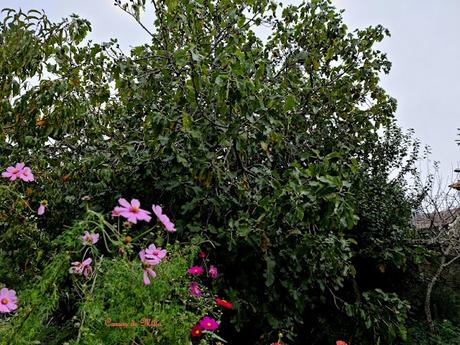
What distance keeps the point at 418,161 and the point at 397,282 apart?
1.40 m

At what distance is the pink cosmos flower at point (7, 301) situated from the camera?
1.15 m

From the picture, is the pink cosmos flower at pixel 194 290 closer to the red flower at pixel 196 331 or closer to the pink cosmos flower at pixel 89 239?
the red flower at pixel 196 331

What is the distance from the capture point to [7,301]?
1.17 meters

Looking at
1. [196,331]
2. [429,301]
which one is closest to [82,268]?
[196,331]

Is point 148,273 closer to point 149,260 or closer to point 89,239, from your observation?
point 149,260

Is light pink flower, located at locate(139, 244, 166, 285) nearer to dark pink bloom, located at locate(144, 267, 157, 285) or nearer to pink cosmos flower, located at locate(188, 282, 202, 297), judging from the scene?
dark pink bloom, located at locate(144, 267, 157, 285)

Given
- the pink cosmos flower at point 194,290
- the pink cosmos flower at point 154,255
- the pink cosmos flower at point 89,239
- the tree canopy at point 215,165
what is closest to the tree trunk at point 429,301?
the tree canopy at point 215,165

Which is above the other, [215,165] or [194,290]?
[215,165]

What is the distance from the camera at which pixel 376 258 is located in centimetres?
367

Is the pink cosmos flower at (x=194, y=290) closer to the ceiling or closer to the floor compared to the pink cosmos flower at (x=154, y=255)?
closer to the floor

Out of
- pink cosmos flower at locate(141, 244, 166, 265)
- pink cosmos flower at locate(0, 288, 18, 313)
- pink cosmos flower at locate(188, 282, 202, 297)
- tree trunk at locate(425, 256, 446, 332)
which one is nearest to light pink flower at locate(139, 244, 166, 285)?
pink cosmos flower at locate(141, 244, 166, 265)

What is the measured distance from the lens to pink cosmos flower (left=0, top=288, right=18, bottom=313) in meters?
1.15

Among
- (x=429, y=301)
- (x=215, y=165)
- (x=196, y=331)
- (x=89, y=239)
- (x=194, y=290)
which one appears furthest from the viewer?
(x=429, y=301)

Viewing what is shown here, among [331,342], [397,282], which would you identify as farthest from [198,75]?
[397,282]
